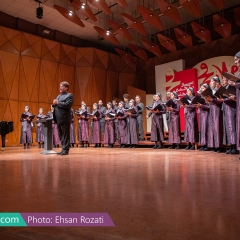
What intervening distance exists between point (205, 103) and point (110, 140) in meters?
4.20

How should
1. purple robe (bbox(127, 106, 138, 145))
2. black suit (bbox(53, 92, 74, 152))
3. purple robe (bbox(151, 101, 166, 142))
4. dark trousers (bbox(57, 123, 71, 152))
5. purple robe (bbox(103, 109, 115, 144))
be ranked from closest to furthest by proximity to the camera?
black suit (bbox(53, 92, 74, 152))
dark trousers (bbox(57, 123, 71, 152))
purple robe (bbox(151, 101, 166, 142))
purple robe (bbox(127, 106, 138, 145))
purple robe (bbox(103, 109, 115, 144))

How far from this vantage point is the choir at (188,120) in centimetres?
465

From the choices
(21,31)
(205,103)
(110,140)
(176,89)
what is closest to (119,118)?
(110,140)

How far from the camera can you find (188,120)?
20.9ft

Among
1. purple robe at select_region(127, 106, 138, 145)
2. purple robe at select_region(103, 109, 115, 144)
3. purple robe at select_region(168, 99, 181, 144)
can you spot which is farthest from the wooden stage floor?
purple robe at select_region(103, 109, 115, 144)

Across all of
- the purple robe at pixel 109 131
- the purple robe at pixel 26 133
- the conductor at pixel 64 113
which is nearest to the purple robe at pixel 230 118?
the conductor at pixel 64 113

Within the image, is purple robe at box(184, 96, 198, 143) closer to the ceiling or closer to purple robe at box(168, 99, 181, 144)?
purple robe at box(168, 99, 181, 144)

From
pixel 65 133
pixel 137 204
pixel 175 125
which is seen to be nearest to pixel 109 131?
pixel 175 125

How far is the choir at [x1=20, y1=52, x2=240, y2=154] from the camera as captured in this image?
4.65 meters

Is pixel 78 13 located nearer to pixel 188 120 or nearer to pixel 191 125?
pixel 188 120

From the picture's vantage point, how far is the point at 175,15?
27.7ft

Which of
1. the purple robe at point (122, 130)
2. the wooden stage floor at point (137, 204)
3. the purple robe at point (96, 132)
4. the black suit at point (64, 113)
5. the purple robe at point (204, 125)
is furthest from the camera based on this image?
the purple robe at point (96, 132)

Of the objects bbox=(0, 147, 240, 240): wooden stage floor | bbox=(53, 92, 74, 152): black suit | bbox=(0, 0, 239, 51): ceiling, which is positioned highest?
bbox=(0, 0, 239, 51): ceiling

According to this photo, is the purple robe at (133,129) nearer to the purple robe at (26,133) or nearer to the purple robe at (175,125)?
the purple robe at (175,125)
